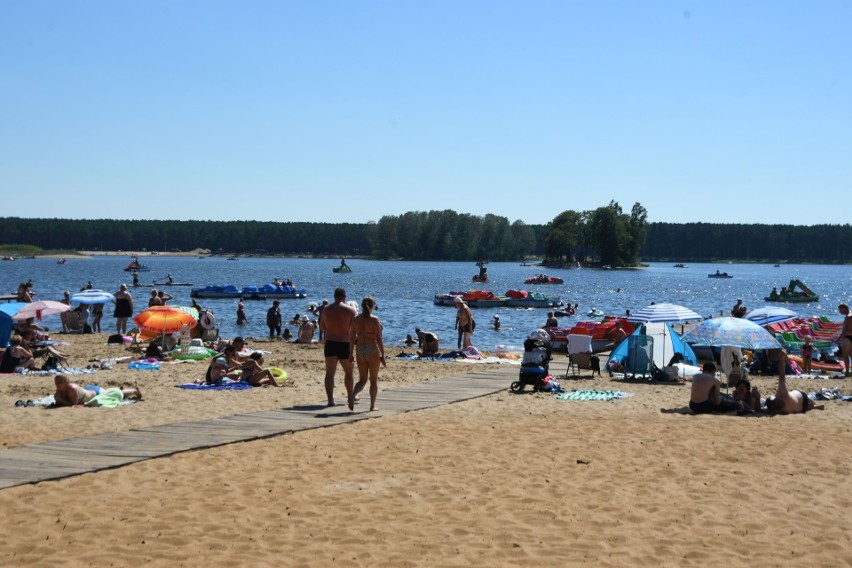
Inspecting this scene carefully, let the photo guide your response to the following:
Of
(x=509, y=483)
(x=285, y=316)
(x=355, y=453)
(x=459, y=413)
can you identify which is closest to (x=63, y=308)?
(x=459, y=413)

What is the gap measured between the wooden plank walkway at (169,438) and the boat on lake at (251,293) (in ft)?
148

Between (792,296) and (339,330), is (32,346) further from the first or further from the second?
(792,296)

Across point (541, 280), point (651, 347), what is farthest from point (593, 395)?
point (541, 280)

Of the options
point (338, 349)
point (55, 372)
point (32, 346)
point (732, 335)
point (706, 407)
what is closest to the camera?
point (338, 349)

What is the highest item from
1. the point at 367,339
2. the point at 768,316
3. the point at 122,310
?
the point at 367,339

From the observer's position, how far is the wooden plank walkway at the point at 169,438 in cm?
835

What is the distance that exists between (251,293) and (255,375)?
43.4m

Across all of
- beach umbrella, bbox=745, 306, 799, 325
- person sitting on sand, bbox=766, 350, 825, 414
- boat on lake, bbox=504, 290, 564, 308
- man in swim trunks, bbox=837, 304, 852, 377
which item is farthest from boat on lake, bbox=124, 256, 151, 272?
person sitting on sand, bbox=766, 350, 825, 414

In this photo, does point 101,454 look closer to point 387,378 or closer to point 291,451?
point 291,451

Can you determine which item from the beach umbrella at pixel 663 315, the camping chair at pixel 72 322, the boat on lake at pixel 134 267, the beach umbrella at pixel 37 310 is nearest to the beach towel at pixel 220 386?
the beach umbrella at pixel 37 310

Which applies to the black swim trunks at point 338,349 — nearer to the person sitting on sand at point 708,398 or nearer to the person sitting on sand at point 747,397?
the person sitting on sand at point 708,398

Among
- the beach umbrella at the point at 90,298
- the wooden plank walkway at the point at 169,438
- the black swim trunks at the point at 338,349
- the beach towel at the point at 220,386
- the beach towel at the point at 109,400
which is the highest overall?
the black swim trunks at the point at 338,349

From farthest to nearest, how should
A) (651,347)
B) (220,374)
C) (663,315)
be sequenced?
(663,315) < (651,347) < (220,374)

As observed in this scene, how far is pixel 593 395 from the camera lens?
14.5 metres
